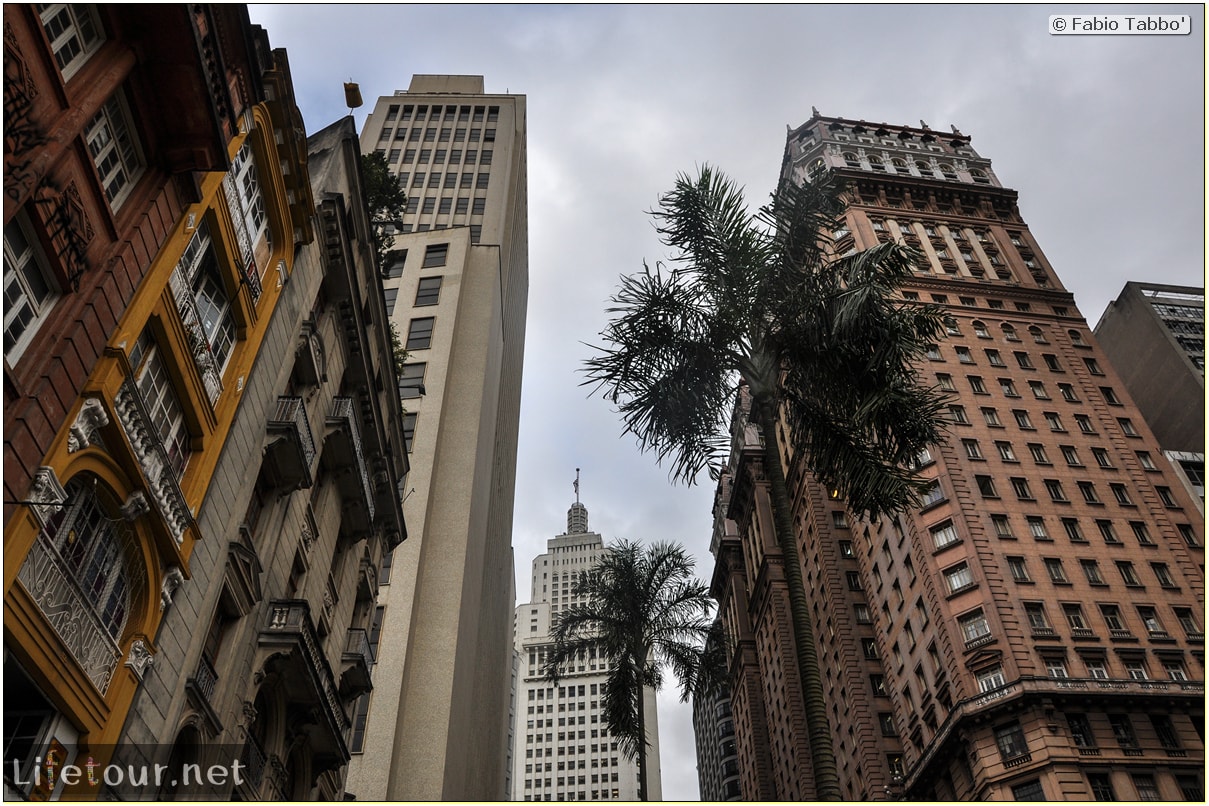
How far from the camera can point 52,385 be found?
1248 centimetres

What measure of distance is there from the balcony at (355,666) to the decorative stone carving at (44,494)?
16.4 meters

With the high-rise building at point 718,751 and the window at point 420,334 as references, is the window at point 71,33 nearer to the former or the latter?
the window at point 420,334

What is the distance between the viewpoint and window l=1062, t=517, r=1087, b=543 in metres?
61.1

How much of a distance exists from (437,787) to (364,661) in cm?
814

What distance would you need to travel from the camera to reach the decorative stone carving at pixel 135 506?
1441 cm

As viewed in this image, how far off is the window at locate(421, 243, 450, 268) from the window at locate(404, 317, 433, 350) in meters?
5.60

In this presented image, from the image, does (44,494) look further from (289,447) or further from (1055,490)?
(1055,490)

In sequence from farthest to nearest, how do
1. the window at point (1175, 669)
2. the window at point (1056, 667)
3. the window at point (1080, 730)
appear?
the window at point (1175, 669) → the window at point (1056, 667) → the window at point (1080, 730)

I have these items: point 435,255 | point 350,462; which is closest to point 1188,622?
point 435,255

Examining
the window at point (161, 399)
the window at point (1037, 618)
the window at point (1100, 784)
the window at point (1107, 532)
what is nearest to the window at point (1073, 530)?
the window at point (1107, 532)

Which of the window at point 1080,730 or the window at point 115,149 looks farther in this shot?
the window at point 1080,730

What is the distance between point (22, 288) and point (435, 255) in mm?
45952

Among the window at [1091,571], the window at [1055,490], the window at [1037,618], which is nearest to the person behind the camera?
the window at [1037,618]

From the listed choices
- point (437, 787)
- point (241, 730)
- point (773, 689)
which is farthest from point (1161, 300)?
point (241, 730)
